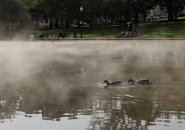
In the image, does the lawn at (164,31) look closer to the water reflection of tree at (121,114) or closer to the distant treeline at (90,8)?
the distant treeline at (90,8)

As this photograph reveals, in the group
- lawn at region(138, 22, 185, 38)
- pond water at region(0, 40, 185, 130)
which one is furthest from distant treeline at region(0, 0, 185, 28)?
pond water at region(0, 40, 185, 130)

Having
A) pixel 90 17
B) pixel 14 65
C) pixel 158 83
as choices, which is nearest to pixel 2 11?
pixel 90 17

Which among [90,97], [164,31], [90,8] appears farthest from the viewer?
[90,8]

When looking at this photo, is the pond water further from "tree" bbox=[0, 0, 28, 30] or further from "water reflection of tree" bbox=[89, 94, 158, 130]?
"tree" bbox=[0, 0, 28, 30]

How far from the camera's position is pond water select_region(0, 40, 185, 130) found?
11.4 metres

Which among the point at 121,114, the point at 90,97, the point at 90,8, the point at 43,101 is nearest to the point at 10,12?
the point at 90,8

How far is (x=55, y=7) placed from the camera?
275 ft

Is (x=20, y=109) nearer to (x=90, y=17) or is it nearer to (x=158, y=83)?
(x=158, y=83)

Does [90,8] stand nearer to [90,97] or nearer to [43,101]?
[90,97]

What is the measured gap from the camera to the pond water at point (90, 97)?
37.6 feet

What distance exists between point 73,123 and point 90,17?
7629 cm

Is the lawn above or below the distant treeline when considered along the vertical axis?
below

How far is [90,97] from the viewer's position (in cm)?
1505

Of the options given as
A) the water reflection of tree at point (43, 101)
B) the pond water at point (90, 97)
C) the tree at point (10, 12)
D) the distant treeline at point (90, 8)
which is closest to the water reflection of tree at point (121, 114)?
the pond water at point (90, 97)
